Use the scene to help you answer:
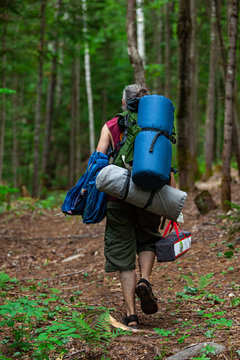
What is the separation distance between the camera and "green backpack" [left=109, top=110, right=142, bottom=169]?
3.45 metres

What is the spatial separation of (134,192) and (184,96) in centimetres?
701

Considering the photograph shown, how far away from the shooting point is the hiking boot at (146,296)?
11.4 ft

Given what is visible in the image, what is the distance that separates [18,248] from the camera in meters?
7.48

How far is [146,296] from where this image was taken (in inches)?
137

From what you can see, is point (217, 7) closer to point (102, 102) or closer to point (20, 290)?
point (20, 290)

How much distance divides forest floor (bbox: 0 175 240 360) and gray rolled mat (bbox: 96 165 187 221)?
2.87 feet

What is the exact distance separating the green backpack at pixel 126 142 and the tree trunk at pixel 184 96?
19.2 feet

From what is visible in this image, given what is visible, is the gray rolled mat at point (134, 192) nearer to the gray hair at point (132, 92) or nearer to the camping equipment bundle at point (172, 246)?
the camping equipment bundle at point (172, 246)

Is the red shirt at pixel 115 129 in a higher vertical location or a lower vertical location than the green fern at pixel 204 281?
higher

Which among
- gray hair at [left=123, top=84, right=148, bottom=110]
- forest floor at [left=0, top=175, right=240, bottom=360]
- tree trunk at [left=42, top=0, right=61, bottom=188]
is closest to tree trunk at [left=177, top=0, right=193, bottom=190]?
forest floor at [left=0, top=175, right=240, bottom=360]

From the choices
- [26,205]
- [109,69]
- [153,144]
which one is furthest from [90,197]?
[109,69]

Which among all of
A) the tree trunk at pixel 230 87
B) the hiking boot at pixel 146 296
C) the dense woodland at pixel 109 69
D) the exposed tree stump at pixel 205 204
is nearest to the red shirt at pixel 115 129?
the dense woodland at pixel 109 69

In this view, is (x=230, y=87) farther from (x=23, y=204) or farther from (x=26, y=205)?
(x=23, y=204)

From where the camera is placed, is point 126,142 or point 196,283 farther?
point 196,283
